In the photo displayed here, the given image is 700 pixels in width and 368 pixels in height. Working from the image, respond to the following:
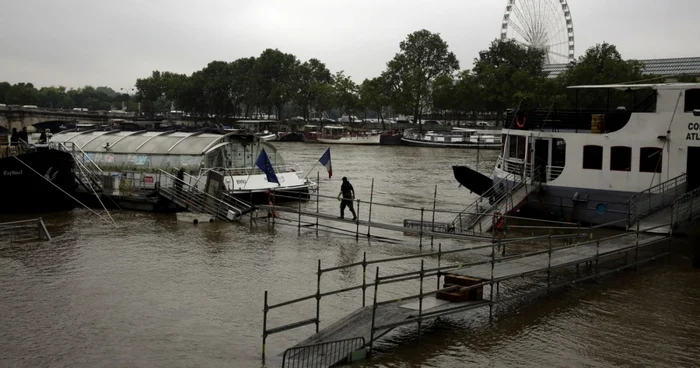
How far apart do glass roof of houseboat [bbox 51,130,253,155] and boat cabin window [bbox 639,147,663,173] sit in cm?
2016

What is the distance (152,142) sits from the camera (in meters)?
39.7

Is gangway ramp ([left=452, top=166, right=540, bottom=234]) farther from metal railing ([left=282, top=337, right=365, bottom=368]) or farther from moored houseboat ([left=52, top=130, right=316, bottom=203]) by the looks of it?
metal railing ([left=282, top=337, right=365, bottom=368])

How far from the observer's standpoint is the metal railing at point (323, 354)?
13.3 m

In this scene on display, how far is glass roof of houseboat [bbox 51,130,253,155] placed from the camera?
37750mm

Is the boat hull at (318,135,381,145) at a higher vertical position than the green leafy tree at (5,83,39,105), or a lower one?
lower

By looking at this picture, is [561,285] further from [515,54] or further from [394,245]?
[515,54]

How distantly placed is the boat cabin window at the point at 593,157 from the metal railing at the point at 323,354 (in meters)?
18.1

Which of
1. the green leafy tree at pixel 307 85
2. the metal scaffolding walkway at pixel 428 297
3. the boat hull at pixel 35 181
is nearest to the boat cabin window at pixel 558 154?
the metal scaffolding walkway at pixel 428 297

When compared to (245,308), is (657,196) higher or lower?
higher

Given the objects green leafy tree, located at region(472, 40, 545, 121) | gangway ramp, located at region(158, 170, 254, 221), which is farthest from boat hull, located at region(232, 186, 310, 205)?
green leafy tree, located at region(472, 40, 545, 121)

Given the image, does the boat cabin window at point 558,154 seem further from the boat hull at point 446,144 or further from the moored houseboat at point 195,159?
the boat hull at point 446,144

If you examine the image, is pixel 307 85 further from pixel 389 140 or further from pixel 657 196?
pixel 657 196

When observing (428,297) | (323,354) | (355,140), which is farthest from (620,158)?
(355,140)

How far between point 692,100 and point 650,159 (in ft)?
8.43
